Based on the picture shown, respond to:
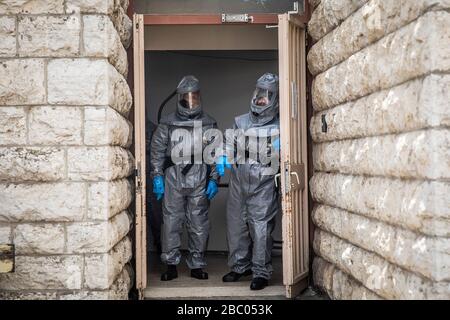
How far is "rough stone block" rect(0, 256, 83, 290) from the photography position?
154 inches

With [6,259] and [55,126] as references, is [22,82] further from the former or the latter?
[6,259]

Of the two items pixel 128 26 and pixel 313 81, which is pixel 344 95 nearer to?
pixel 313 81

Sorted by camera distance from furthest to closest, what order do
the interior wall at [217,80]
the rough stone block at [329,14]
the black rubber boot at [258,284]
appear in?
1. the interior wall at [217,80]
2. the black rubber boot at [258,284]
3. the rough stone block at [329,14]

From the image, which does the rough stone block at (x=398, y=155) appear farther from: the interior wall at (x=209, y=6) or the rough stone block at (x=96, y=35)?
the rough stone block at (x=96, y=35)

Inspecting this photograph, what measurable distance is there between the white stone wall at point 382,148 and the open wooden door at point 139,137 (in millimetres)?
1487

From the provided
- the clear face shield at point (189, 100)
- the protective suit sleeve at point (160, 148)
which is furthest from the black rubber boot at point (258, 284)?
the clear face shield at point (189, 100)

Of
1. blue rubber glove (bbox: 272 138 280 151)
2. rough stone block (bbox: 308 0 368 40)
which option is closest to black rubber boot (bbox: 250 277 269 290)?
blue rubber glove (bbox: 272 138 280 151)

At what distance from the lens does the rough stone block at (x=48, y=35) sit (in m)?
3.95

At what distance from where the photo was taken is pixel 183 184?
5.98m

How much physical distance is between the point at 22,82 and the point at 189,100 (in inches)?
94.2

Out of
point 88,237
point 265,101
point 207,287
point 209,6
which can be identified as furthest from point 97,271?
point 209,6

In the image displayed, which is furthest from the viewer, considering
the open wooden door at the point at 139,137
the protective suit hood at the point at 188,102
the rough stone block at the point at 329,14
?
the protective suit hood at the point at 188,102

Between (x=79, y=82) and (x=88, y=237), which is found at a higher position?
(x=79, y=82)

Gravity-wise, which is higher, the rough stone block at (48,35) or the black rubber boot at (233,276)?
the rough stone block at (48,35)
